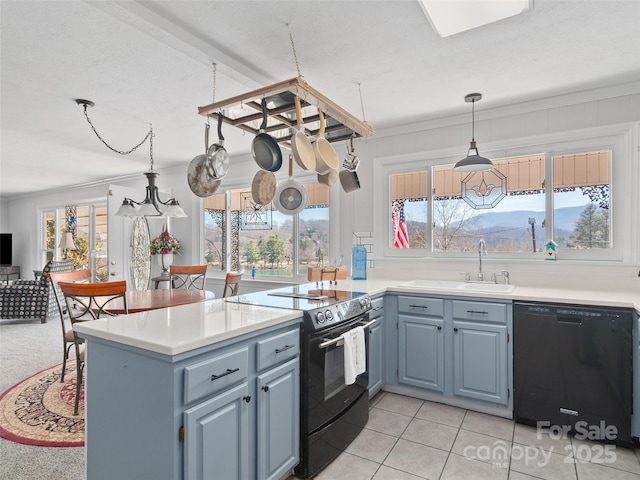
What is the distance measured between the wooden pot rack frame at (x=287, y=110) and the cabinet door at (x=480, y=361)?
64.1 inches

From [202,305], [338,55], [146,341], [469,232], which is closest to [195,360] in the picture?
[146,341]

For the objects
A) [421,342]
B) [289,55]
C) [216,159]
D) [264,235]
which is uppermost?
[289,55]

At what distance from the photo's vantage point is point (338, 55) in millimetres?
2295

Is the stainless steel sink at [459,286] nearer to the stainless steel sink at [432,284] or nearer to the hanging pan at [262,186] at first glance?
the stainless steel sink at [432,284]

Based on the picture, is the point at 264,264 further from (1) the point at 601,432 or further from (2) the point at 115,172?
(1) the point at 601,432

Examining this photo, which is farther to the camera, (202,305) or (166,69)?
(166,69)

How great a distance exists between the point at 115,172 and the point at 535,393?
6.32 meters

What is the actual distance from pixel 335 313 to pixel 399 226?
6.32ft

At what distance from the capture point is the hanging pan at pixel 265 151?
2.00 meters

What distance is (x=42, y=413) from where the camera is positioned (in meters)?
2.63

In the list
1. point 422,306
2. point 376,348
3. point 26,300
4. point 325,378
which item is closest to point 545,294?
point 422,306

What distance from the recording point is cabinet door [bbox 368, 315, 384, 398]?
9.01 ft

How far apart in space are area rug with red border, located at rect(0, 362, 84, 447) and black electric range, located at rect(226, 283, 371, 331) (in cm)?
138

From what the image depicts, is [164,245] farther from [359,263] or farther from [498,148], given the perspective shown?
[498,148]
